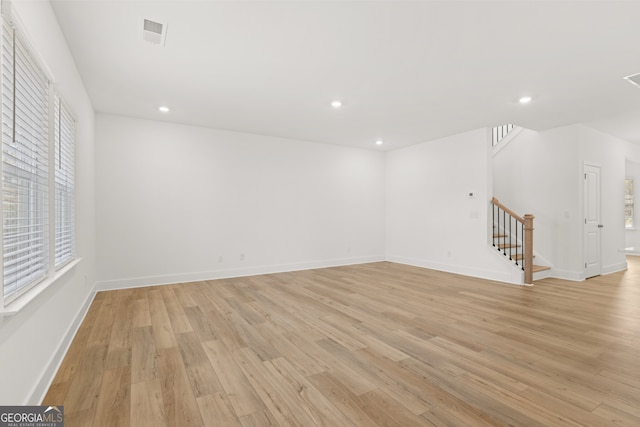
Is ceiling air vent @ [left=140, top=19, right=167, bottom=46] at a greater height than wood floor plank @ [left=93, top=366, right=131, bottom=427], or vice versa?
ceiling air vent @ [left=140, top=19, right=167, bottom=46]

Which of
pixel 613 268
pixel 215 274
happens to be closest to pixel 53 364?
pixel 215 274

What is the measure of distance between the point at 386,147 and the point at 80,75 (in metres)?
5.82

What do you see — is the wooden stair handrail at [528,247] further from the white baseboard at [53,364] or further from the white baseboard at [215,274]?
the white baseboard at [53,364]

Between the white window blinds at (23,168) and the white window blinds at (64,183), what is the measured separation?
414 mm

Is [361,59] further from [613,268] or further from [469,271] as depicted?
[613,268]

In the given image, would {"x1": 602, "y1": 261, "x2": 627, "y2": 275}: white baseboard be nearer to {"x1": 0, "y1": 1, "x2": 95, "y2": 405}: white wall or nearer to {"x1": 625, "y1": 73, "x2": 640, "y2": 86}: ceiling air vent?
{"x1": 625, "y1": 73, "x2": 640, "y2": 86}: ceiling air vent

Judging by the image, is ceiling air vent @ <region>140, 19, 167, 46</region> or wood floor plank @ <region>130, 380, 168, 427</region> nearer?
wood floor plank @ <region>130, 380, 168, 427</region>

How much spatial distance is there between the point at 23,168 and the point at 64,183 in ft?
4.00

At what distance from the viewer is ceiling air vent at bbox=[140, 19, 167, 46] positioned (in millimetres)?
2547

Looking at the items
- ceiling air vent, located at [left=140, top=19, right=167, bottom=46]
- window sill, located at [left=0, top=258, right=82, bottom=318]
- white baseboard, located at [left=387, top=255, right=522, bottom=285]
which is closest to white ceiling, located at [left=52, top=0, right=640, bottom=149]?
ceiling air vent, located at [left=140, top=19, right=167, bottom=46]

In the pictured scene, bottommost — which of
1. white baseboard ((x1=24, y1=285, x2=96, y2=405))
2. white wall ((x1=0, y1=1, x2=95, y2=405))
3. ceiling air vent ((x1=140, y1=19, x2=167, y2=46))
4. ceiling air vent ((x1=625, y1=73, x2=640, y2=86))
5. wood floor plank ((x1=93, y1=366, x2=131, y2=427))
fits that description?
wood floor plank ((x1=93, y1=366, x2=131, y2=427))

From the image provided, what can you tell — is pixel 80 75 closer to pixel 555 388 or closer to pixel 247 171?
pixel 247 171

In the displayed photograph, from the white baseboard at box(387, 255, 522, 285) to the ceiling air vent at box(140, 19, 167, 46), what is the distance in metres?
5.89

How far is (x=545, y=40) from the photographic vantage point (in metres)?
2.74
